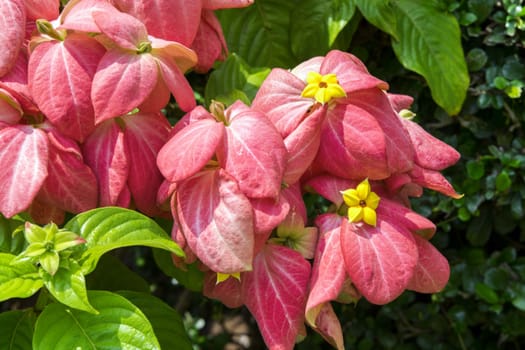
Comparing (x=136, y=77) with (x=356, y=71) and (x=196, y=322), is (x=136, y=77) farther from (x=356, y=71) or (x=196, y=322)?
(x=196, y=322)

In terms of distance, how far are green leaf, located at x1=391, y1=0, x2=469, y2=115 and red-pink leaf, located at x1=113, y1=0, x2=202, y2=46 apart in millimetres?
463

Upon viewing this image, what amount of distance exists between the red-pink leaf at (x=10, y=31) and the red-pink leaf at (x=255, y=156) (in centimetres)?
26

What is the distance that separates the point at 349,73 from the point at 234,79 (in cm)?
29

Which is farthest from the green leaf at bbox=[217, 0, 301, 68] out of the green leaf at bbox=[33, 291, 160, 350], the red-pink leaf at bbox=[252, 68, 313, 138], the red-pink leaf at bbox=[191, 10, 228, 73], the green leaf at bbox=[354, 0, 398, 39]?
the green leaf at bbox=[33, 291, 160, 350]

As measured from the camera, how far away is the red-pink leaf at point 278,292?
2.82ft

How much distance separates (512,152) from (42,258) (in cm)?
87

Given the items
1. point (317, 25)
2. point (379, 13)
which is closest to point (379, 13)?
point (379, 13)

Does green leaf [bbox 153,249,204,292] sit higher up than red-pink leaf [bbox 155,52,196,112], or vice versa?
red-pink leaf [bbox 155,52,196,112]

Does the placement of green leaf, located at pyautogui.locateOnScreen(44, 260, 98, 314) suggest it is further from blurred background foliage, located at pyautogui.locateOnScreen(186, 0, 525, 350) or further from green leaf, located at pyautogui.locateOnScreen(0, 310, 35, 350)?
blurred background foliage, located at pyautogui.locateOnScreen(186, 0, 525, 350)

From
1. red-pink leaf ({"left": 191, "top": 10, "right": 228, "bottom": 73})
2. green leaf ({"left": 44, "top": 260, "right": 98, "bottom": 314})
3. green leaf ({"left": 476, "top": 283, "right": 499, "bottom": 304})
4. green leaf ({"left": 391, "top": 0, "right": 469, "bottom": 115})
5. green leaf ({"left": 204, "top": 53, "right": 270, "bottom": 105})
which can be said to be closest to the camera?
green leaf ({"left": 44, "top": 260, "right": 98, "bottom": 314})

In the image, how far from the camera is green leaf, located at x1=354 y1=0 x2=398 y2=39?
122 cm

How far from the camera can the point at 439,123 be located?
1.41 meters

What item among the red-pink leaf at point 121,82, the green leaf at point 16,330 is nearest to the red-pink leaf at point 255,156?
the red-pink leaf at point 121,82

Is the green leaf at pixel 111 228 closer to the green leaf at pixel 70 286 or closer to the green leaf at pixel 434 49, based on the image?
the green leaf at pixel 70 286
